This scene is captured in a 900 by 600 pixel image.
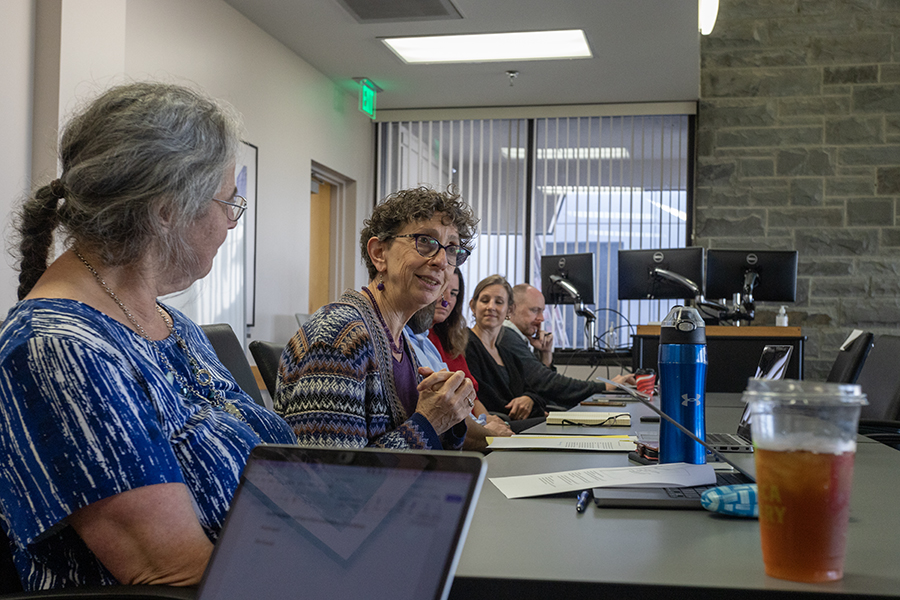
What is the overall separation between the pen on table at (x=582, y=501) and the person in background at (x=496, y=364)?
2381 mm

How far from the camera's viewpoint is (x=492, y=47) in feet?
16.6

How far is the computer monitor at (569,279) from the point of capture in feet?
16.4

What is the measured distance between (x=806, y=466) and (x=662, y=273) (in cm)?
410

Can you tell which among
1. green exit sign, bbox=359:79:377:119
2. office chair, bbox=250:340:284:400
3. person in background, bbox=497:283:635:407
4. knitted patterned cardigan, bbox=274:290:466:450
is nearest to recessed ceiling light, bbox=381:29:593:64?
green exit sign, bbox=359:79:377:119

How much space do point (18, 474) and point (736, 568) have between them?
2.34 ft

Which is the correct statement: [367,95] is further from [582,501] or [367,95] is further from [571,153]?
[582,501]

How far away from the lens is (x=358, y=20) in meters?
4.53

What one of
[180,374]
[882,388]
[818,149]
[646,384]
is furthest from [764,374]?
[818,149]

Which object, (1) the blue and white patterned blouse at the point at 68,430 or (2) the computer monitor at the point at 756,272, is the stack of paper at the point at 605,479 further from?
(2) the computer monitor at the point at 756,272

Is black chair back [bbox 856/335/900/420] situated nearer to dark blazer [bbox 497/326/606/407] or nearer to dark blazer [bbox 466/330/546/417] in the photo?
dark blazer [bbox 497/326/606/407]

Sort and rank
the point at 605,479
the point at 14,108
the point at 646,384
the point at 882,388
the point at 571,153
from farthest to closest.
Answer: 1. the point at 571,153
2. the point at 882,388
3. the point at 646,384
4. the point at 14,108
5. the point at 605,479

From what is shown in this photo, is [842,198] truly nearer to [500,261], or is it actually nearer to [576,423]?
[500,261]

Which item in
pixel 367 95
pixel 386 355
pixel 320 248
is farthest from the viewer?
pixel 320 248

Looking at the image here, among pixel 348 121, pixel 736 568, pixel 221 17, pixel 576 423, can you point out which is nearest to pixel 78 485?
pixel 736 568
